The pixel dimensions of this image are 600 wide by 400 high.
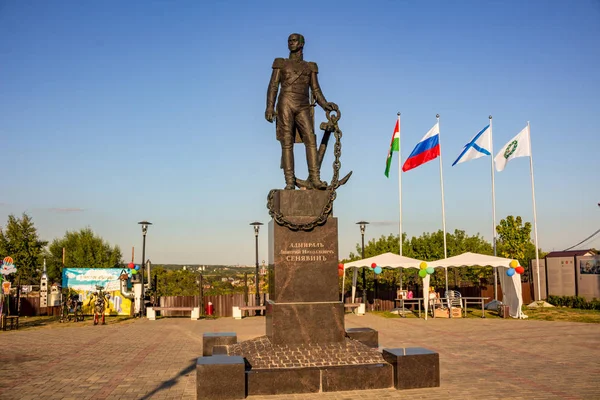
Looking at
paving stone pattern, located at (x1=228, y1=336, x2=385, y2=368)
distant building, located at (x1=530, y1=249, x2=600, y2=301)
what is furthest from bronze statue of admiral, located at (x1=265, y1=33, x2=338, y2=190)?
distant building, located at (x1=530, y1=249, x2=600, y2=301)

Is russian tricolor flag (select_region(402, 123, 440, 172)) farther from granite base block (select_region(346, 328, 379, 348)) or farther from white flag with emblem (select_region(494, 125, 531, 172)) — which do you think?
granite base block (select_region(346, 328, 379, 348))

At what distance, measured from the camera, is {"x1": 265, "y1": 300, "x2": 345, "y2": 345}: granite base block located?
8.43 metres

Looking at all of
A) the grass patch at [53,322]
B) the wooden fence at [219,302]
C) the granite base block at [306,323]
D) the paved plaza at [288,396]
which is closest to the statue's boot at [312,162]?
the granite base block at [306,323]

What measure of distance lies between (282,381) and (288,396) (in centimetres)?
23

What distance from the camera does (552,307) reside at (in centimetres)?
2569

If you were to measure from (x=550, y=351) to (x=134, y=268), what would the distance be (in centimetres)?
1932

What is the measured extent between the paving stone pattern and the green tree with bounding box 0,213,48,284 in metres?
35.8

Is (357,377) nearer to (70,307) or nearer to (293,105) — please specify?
(293,105)

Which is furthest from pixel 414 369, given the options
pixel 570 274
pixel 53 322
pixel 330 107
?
pixel 570 274

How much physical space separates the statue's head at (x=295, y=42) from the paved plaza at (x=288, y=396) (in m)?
5.90

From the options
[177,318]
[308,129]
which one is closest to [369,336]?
[308,129]

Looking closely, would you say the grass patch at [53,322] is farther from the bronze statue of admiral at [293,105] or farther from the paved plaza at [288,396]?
the bronze statue of admiral at [293,105]

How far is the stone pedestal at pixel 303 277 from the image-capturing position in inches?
334

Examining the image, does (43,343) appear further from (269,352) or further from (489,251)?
(489,251)
